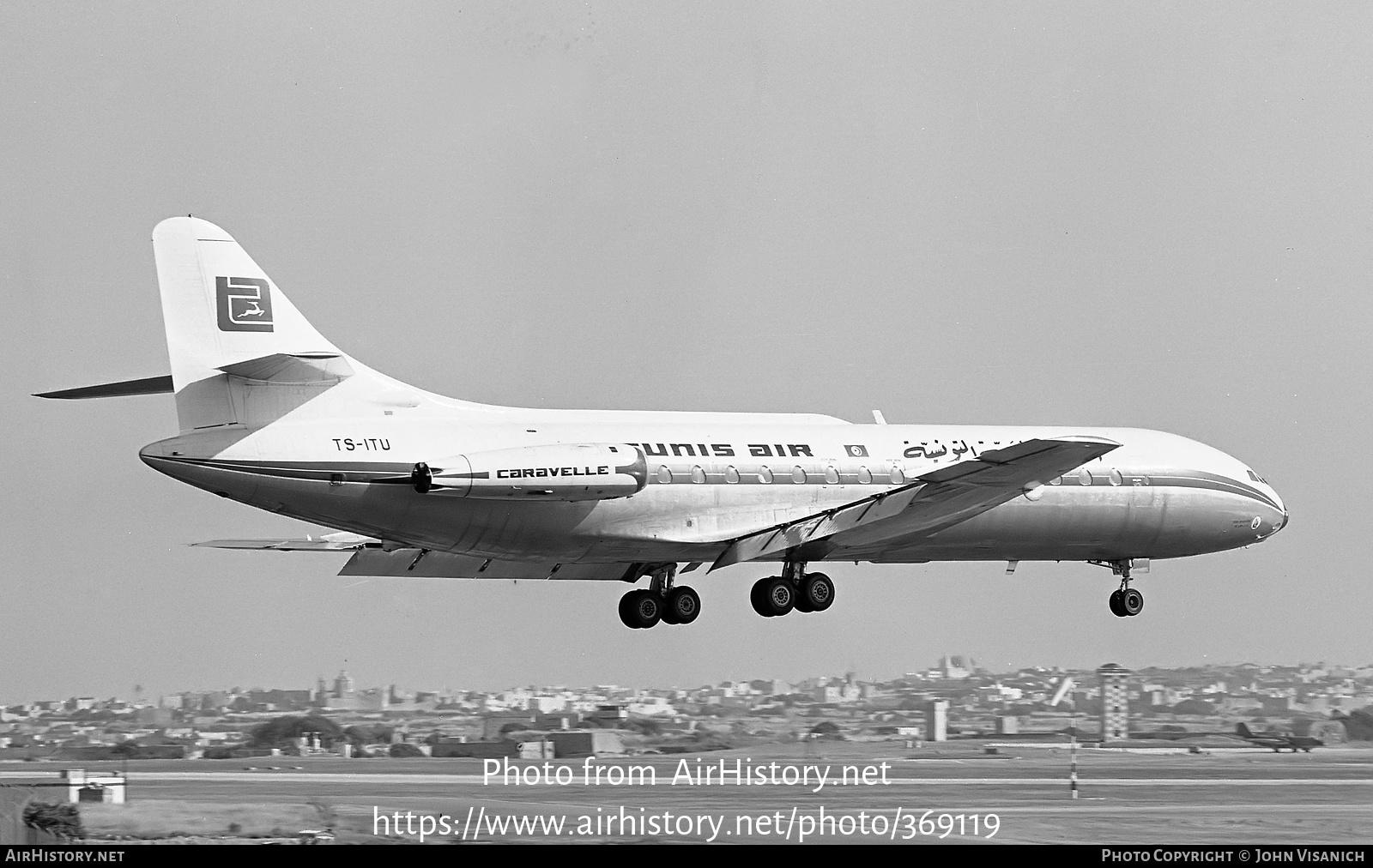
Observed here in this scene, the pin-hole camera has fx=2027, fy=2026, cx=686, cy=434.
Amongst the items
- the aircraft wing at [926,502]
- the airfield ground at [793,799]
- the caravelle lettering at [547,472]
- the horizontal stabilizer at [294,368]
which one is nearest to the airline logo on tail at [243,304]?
the horizontal stabilizer at [294,368]

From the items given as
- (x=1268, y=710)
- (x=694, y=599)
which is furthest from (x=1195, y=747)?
(x=694, y=599)

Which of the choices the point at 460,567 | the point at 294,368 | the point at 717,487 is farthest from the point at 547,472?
the point at 460,567

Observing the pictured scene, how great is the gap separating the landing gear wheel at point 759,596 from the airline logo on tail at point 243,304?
10.6 metres

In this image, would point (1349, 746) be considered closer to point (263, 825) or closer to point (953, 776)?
point (953, 776)

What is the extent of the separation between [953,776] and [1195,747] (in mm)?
5339

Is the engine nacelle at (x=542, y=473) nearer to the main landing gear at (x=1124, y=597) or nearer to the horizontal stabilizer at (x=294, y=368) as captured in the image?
the horizontal stabilizer at (x=294, y=368)

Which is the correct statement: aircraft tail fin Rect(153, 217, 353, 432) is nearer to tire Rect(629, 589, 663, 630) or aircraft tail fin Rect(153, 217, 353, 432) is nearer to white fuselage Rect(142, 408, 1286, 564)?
white fuselage Rect(142, 408, 1286, 564)

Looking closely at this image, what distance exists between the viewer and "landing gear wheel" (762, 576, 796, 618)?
1444 inches

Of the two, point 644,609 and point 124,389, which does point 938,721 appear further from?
point 124,389

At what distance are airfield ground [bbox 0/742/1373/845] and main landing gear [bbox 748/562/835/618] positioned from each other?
440 centimetres

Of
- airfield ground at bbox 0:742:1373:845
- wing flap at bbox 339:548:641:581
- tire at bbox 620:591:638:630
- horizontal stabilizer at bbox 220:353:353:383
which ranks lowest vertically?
airfield ground at bbox 0:742:1373:845

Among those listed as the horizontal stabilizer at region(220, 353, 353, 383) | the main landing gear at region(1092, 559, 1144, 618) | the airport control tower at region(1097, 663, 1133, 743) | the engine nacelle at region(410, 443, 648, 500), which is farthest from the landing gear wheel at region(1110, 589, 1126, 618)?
the horizontal stabilizer at region(220, 353, 353, 383)

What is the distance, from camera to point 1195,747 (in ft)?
115
